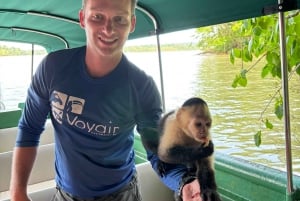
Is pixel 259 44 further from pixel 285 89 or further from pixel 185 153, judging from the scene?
pixel 185 153

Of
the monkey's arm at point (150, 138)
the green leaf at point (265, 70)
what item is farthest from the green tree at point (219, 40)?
the monkey's arm at point (150, 138)

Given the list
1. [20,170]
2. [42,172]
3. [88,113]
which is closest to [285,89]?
[88,113]

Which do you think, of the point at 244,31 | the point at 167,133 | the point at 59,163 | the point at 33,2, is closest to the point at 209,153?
the point at 167,133

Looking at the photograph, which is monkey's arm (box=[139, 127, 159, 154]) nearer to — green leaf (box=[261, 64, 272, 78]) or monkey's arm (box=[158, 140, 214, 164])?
monkey's arm (box=[158, 140, 214, 164])

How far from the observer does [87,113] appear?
1.03 metres

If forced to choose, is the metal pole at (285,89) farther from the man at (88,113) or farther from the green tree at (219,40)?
the man at (88,113)

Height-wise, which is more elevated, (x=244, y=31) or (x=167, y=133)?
(x=244, y=31)

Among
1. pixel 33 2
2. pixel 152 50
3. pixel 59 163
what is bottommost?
pixel 59 163

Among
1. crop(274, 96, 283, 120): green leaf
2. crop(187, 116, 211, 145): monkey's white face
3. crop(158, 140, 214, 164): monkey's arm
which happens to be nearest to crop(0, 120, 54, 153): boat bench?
crop(274, 96, 283, 120): green leaf

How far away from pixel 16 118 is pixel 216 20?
11.1ft

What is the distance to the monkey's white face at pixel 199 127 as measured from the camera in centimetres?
65

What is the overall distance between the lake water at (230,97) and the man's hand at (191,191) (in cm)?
24

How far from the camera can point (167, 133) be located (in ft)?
2.39

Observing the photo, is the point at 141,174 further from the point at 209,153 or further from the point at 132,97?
the point at 209,153
